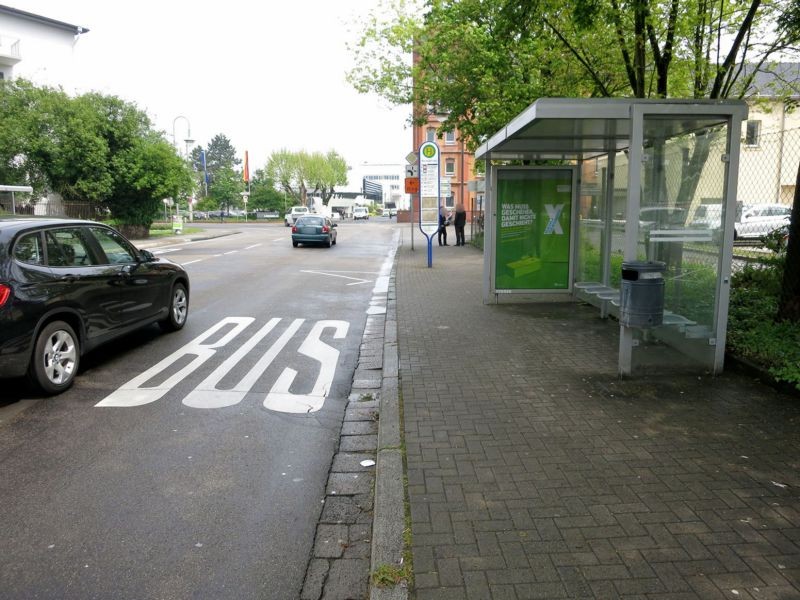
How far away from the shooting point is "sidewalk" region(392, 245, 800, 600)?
298 cm

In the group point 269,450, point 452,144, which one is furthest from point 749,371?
point 452,144

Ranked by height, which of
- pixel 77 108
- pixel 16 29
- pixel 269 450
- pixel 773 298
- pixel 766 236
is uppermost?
pixel 16 29

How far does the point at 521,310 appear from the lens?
33.9ft

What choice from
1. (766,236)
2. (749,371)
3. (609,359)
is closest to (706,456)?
(749,371)

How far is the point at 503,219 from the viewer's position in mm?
10805

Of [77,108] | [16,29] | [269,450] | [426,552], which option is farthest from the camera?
[16,29]

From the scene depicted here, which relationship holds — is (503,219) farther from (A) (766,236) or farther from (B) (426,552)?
(B) (426,552)

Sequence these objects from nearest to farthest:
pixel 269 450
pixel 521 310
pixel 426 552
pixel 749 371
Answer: pixel 426 552 < pixel 269 450 < pixel 749 371 < pixel 521 310

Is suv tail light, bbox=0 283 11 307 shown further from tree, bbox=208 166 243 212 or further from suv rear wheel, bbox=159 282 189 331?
tree, bbox=208 166 243 212

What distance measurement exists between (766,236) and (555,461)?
6794 millimetres

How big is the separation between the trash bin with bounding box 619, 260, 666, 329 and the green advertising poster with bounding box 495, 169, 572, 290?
487cm

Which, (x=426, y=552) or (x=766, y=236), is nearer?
(x=426, y=552)

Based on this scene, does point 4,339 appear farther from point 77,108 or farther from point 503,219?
point 77,108

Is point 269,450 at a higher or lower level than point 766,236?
lower
